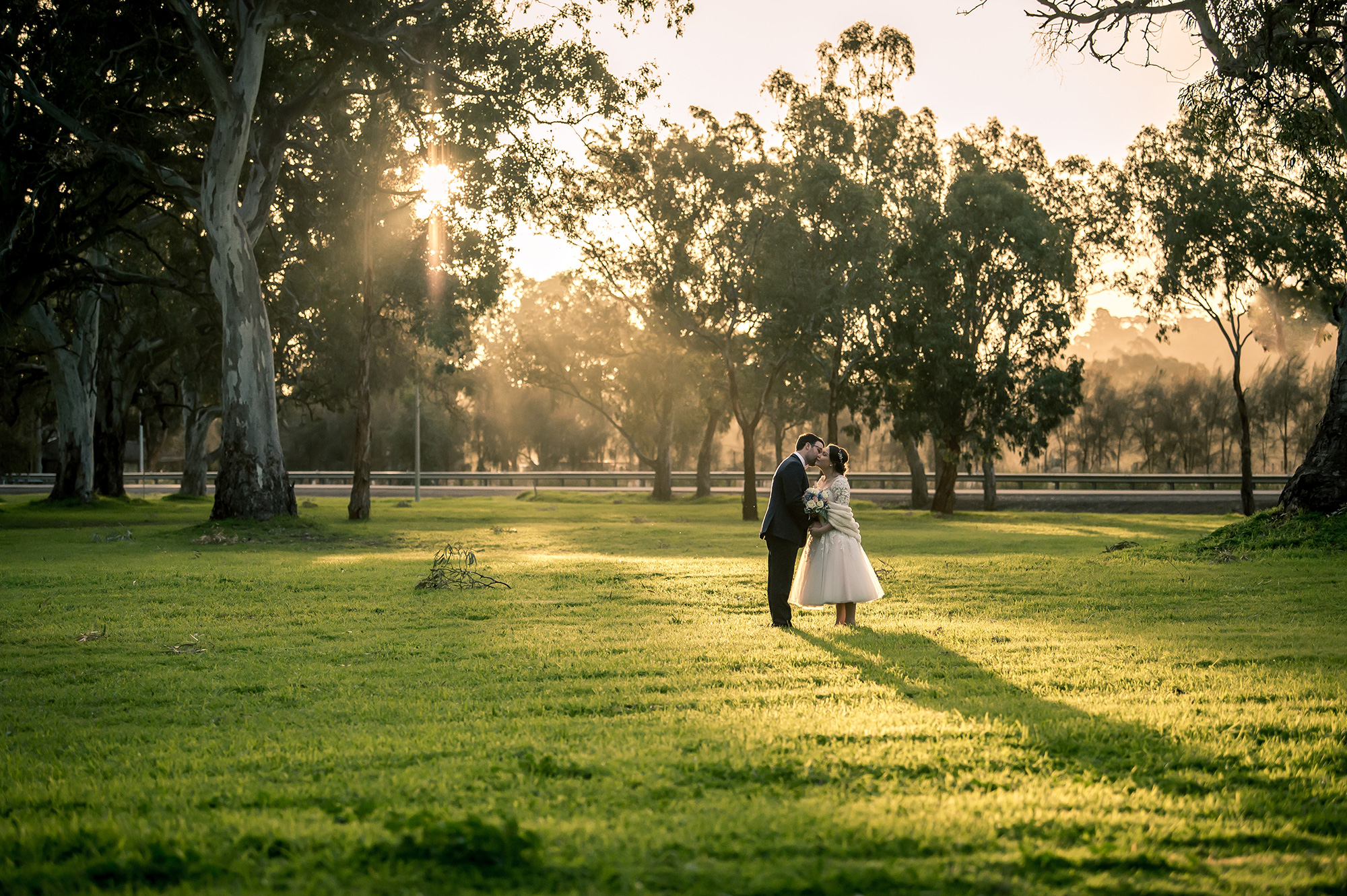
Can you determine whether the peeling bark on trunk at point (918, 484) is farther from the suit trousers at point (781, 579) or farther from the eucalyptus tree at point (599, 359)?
the suit trousers at point (781, 579)

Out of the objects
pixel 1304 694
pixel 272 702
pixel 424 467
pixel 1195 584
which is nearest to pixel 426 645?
pixel 272 702

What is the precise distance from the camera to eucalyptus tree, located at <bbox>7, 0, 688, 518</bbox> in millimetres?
26375

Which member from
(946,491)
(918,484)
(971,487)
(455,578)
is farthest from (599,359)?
(455,578)

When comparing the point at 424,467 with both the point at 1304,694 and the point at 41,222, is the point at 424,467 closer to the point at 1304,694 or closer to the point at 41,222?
the point at 41,222

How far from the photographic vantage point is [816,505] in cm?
1166

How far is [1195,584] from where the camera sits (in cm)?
1540

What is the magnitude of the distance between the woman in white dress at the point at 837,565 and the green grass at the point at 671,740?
0.39 metres

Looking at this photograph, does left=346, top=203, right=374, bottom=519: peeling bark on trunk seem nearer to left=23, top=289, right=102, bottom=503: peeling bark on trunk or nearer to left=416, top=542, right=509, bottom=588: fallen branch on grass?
left=23, top=289, right=102, bottom=503: peeling bark on trunk

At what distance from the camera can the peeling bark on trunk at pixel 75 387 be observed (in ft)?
117

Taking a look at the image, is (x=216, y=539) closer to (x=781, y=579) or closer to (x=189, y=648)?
(x=189, y=648)

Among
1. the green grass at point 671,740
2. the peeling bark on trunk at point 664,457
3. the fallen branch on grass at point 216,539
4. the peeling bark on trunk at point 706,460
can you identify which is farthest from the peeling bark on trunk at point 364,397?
the peeling bark on trunk at point 706,460

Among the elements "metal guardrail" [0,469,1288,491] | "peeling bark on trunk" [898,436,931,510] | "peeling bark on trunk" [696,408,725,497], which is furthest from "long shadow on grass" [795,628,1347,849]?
"peeling bark on trunk" [696,408,725,497]

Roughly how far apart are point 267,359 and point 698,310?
1656 centimetres

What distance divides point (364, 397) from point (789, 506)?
2438cm
